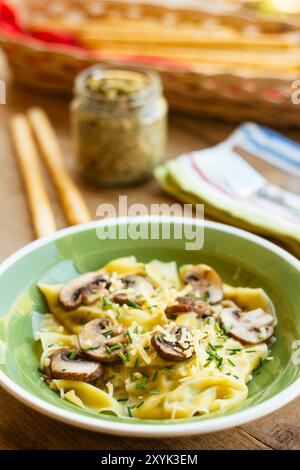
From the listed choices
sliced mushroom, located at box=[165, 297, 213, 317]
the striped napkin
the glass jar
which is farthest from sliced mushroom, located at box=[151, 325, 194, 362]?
the glass jar

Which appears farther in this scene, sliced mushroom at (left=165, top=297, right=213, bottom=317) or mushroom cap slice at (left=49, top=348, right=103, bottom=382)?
sliced mushroom at (left=165, top=297, right=213, bottom=317)

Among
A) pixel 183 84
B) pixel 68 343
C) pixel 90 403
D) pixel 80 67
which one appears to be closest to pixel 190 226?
pixel 68 343

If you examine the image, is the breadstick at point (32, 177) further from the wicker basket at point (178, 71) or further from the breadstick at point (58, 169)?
the wicker basket at point (178, 71)

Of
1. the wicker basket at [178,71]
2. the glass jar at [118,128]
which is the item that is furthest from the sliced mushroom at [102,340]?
the wicker basket at [178,71]

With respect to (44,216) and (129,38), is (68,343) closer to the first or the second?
(44,216)

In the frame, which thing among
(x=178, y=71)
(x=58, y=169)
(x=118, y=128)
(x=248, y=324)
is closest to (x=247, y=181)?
(x=118, y=128)

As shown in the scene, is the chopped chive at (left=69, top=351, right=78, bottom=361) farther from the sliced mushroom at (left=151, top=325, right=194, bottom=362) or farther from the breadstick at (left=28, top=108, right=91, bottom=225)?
the breadstick at (left=28, top=108, right=91, bottom=225)
